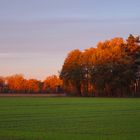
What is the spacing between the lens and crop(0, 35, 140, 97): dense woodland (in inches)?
4313

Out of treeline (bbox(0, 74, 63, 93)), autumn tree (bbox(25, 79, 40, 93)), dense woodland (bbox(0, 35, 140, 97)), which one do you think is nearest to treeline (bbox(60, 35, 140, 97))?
dense woodland (bbox(0, 35, 140, 97))

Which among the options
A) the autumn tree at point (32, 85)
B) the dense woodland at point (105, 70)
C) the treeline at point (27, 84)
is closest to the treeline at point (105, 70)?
the dense woodland at point (105, 70)

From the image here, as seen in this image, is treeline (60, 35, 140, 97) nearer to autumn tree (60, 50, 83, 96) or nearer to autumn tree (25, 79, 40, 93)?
autumn tree (60, 50, 83, 96)

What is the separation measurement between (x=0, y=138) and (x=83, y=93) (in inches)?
4089

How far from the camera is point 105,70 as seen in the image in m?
111

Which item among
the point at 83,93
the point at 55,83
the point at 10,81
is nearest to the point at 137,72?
the point at 83,93

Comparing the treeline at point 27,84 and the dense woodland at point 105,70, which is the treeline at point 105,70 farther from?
the treeline at point 27,84

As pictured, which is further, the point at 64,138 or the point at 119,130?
the point at 119,130

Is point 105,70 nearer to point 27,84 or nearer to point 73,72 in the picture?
point 73,72

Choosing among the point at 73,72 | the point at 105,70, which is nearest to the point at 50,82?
the point at 73,72

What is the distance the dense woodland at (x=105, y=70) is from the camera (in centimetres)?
10956

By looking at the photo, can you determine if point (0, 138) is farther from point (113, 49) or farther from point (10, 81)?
point (10, 81)

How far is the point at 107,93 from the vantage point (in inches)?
4481

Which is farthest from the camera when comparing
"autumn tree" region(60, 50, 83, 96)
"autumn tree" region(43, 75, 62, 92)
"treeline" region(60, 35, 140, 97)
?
"autumn tree" region(43, 75, 62, 92)
